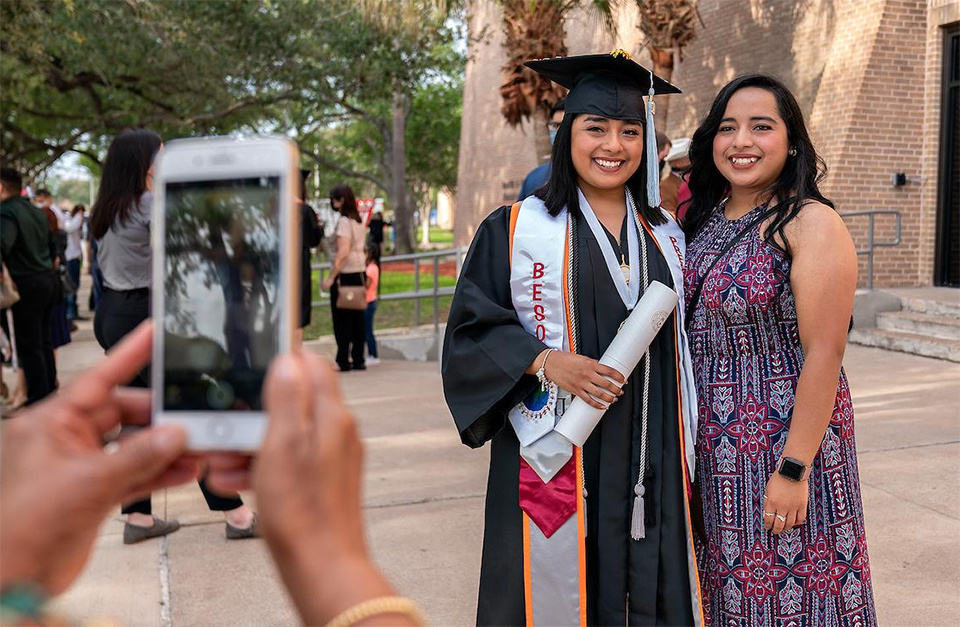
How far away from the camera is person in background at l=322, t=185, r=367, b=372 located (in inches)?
362

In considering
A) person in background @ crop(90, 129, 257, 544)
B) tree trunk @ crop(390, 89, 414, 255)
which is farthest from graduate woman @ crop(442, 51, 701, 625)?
tree trunk @ crop(390, 89, 414, 255)

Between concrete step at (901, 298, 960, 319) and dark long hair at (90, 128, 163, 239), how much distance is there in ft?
27.7

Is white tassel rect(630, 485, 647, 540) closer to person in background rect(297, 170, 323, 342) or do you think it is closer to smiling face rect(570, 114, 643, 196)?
smiling face rect(570, 114, 643, 196)

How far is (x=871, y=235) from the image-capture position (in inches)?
427

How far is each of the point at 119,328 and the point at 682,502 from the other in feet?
9.98

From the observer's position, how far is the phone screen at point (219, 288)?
102 cm

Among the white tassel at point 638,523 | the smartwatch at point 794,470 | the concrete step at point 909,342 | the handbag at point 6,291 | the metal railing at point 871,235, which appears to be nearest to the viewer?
the smartwatch at point 794,470

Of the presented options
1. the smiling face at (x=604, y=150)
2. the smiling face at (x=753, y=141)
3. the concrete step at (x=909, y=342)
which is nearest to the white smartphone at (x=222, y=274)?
the smiling face at (x=604, y=150)

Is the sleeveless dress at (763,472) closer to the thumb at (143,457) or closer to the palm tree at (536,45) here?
the thumb at (143,457)

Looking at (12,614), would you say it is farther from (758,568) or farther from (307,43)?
(307,43)

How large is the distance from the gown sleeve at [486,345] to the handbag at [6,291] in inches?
198

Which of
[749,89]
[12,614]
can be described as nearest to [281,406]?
[12,614]

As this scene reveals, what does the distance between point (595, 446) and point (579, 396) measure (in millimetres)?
204

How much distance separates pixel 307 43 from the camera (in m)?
19.3
